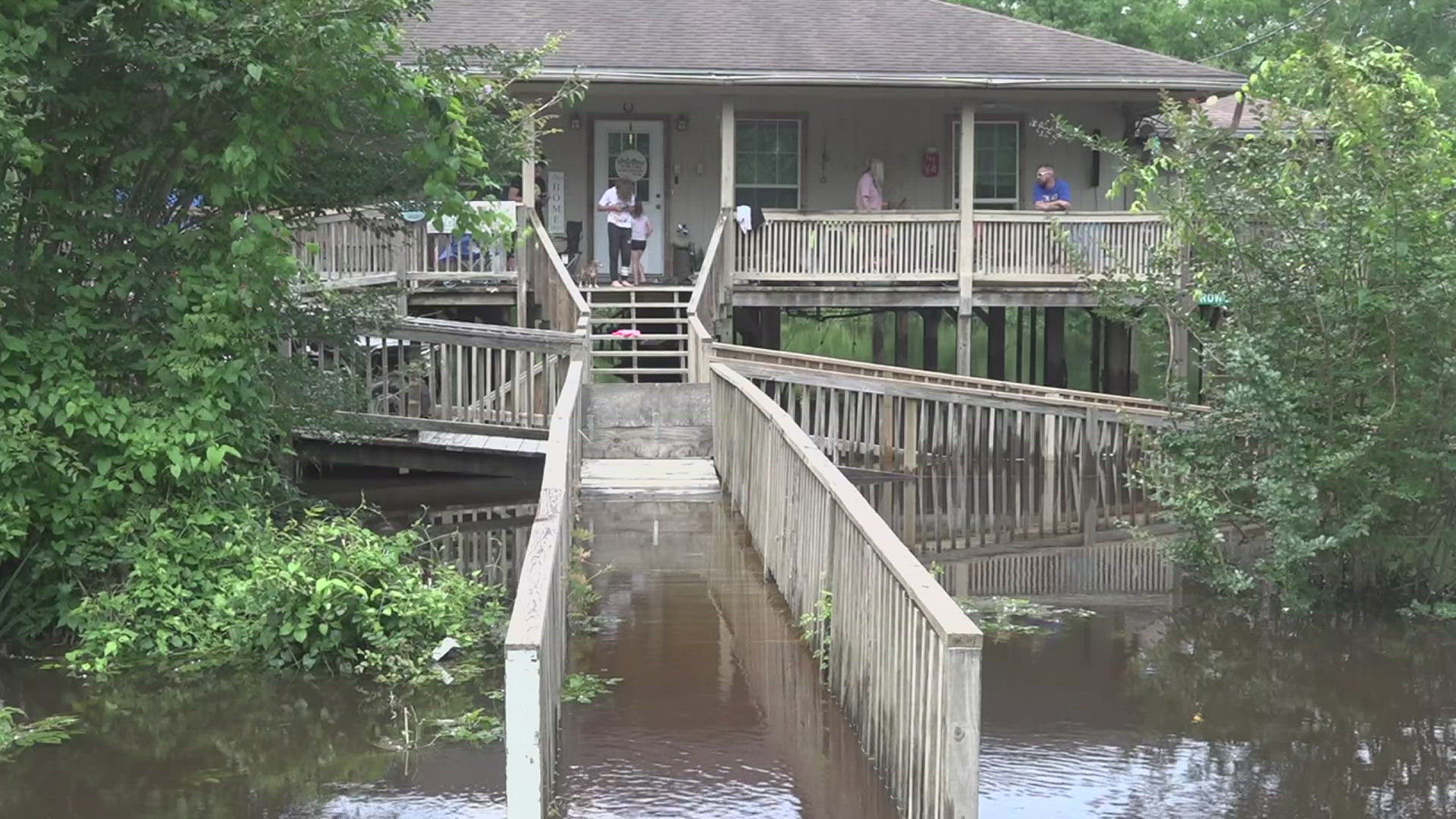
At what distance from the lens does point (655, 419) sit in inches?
595

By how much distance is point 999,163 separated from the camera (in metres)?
23.6

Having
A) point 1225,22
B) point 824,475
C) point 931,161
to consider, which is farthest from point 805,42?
point 1225,22

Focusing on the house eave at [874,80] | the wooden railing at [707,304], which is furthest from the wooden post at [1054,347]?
the wooden railing at [707,304]

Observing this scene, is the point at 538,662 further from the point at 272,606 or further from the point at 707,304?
the point at 707,304

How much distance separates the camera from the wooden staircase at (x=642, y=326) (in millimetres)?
18500

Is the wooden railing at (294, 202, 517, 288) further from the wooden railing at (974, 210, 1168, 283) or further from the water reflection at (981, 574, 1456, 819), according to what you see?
the water reflection at (981, 574, 1456, 819)

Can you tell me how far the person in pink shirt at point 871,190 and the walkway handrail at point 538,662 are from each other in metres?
13.7

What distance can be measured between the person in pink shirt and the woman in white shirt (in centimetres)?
302

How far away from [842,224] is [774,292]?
1.22 meters

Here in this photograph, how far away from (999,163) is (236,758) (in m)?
18.1

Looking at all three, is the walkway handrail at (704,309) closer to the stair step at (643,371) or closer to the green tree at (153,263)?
the stair step at (643,371)

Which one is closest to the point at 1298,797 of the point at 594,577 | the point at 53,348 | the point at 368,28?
the point at 594,577

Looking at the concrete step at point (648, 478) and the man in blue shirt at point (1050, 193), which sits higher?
the man in blue shirt at point (1050, 193)

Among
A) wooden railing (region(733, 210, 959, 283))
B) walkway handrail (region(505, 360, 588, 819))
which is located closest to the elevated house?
wooden railing (region(733, 210, 959, 283))
